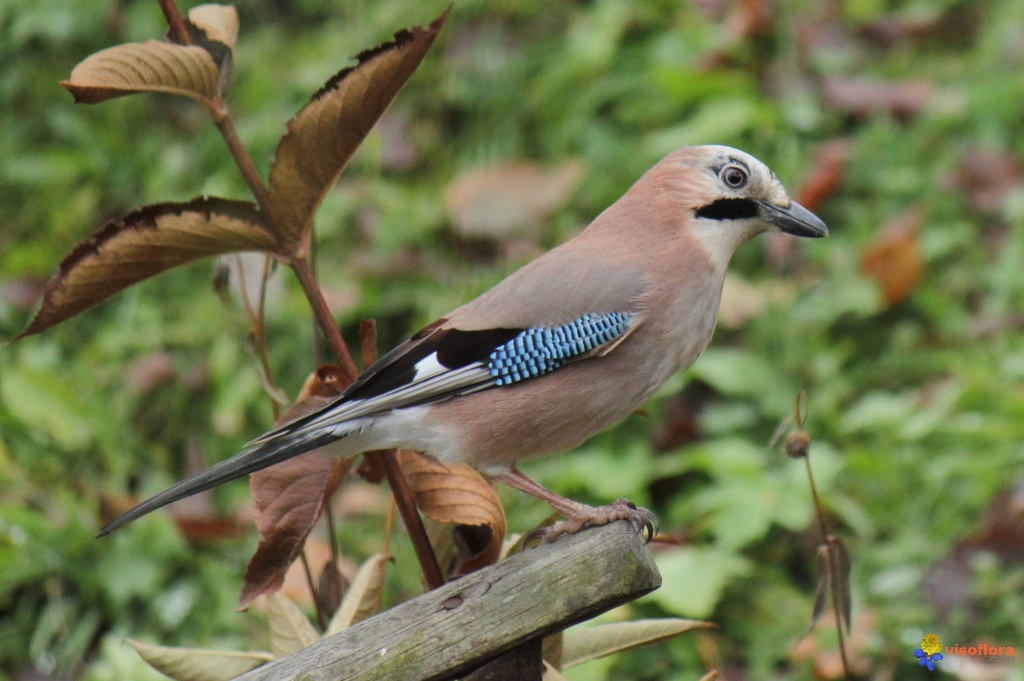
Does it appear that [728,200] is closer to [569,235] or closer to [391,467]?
[391,467]

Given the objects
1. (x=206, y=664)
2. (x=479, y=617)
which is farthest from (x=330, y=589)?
(x=479, y=617)

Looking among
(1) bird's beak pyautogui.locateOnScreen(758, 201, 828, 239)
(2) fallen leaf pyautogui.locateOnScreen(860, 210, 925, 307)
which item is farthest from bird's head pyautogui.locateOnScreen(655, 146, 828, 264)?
(2) fallen leaf pyautogui.locateOnScreen(860, 210, 925, 307)

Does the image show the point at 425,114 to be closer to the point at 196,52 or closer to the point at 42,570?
the point at 42,570

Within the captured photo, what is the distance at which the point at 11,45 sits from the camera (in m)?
6.66

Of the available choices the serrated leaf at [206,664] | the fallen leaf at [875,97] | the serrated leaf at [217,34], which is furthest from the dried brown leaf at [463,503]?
the fallen leaf at [875,97]

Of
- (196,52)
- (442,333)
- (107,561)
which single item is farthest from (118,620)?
(196,52)

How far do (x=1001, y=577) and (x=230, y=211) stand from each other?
275 centimetres

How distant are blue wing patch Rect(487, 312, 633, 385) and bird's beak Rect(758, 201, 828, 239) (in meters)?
0.44

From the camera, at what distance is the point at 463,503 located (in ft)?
8.21

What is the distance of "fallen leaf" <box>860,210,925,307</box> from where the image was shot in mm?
5152

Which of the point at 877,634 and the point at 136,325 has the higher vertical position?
the point at 136,325

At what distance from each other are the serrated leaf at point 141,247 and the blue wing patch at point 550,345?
0.60m

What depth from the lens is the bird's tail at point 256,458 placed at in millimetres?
2301

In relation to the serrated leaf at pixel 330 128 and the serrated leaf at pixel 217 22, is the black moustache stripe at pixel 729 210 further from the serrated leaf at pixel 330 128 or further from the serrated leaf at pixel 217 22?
the serrated leaf at pixel 217 22
